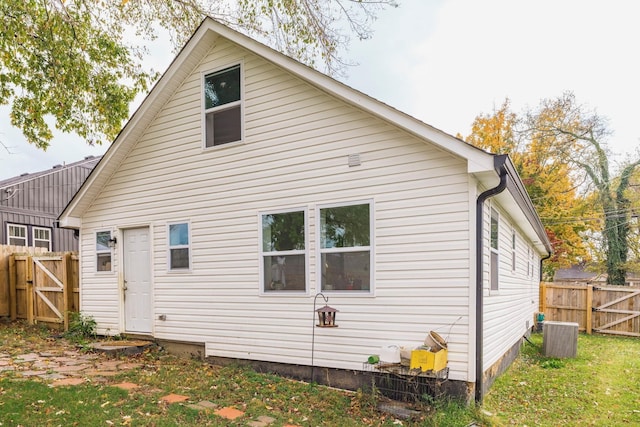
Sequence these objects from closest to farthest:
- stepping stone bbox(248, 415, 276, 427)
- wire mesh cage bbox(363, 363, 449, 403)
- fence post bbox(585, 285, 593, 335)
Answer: stepping stone bbox(248, 415, 276, 427)
wire mesh cage bbox(363, 363, 449, 403)
fence post bbox(585, 285, 593, 335)

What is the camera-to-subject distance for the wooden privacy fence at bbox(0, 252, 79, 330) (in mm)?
9297

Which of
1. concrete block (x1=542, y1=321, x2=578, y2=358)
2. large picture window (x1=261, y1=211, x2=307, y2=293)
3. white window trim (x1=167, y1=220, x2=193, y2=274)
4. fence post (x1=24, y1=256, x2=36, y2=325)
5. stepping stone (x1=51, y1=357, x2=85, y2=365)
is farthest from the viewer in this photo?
fence post (x1=24, y1=256, x2=36, y2=325)

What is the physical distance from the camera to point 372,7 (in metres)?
6.37

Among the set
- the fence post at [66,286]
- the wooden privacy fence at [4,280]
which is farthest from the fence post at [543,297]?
the wooden privacy fence at [4,280]

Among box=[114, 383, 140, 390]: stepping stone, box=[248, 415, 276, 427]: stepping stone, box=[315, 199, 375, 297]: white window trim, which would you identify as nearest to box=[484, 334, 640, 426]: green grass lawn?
box=[315, 199, 375, 297]: white window trim

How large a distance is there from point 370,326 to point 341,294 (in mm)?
587

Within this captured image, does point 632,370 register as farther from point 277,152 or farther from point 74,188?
point 74,188

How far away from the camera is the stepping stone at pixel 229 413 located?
14.1ft

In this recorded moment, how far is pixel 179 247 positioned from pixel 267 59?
371 cm

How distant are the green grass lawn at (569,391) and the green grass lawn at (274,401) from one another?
0.01 meters

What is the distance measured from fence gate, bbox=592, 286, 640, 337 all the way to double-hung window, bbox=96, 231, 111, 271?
45.6 ft

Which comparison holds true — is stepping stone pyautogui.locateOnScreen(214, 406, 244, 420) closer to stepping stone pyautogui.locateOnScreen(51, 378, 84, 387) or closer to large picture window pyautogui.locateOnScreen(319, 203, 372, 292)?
large picture window pyautogui.locateOnScreen(319, 203, 372, 292)

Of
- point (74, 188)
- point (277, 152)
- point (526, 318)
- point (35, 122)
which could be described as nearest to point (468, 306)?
point (277, 152)

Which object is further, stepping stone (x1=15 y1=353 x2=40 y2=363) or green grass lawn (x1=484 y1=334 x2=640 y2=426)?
stepping stone (x1=15 y1=353 x2=40 y2=363)
